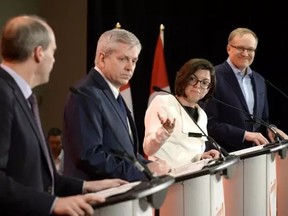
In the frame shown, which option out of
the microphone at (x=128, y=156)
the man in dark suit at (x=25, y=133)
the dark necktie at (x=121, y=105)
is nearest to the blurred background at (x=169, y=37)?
the dark necktie at (x=121, y=105)

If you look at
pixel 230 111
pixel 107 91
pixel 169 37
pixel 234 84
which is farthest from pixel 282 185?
pixel 169 37

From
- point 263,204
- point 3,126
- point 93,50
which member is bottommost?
point 263,204

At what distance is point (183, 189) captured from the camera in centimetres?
296

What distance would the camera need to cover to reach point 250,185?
11.9 feet

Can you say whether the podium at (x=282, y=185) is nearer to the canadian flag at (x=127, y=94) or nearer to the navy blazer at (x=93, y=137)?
the navy blazer at (x=93, y=137)

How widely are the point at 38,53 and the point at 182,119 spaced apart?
162cm

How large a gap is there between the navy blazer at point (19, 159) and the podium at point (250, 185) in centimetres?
149

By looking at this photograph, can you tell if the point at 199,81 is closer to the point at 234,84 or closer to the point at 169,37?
the point at 234,84

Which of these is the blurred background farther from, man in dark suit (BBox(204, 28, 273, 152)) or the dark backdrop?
man in dark suit (BBox(204, 28, 273, 152))

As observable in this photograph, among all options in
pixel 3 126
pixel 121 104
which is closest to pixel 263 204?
pixel 121 104

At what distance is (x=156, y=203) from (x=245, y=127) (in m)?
2.17

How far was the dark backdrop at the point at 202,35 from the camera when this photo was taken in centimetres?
656

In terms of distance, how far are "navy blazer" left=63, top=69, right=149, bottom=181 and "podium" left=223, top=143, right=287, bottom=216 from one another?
747 millimetres

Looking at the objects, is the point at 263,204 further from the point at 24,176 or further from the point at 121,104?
the point at 24,176
